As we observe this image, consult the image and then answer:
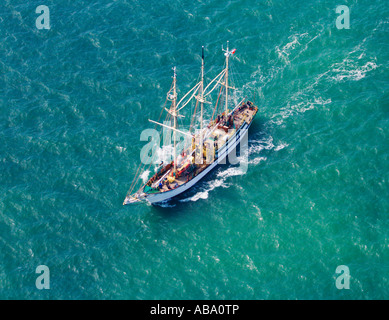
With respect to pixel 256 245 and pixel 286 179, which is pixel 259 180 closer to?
pixel 286 179

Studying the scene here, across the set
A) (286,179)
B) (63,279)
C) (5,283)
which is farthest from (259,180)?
(5,283)

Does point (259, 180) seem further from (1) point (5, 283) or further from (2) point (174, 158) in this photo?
(1) point (5, 283)

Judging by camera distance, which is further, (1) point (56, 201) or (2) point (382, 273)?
(1) point (56, 201)

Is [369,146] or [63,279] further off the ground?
[369,146]
